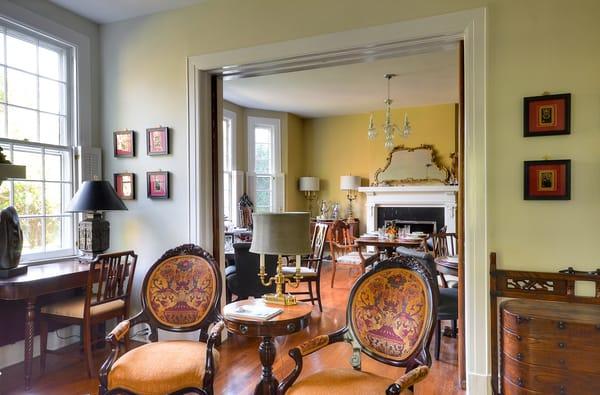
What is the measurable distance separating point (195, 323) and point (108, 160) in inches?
85.0

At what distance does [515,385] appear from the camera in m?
2.10

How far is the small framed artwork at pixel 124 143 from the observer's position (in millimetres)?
3699

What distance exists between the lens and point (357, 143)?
26.7ft

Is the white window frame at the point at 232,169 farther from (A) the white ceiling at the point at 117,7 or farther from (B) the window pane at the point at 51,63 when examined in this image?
(B) the window pane at the point at 51,63

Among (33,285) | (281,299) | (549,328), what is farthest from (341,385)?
(33,285)

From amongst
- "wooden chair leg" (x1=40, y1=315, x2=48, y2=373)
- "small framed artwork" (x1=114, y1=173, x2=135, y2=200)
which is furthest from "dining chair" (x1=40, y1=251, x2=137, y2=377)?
"small framed artwork" (x1=114, y1=173, x2=135, y2=200)

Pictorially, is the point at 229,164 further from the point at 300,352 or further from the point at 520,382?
the point at 520,382

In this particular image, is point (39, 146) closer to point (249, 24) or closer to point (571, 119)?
point (249, 24)

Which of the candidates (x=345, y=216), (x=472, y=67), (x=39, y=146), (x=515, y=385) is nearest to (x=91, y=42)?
(x=39, y=146)

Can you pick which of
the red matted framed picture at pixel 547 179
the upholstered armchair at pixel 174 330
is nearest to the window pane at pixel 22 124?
the upholstered armchair at pixel 174 330

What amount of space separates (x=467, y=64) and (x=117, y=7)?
2992mm

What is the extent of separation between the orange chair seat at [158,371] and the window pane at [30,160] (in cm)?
212

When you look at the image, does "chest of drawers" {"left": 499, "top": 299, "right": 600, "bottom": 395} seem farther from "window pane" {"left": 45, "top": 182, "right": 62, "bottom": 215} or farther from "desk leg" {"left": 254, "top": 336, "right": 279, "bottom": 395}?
"window pane" {"left": 45, "top": 182, "right": 62, "bottom": 215}

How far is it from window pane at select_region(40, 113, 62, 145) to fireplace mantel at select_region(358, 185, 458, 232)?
18.0 ft
